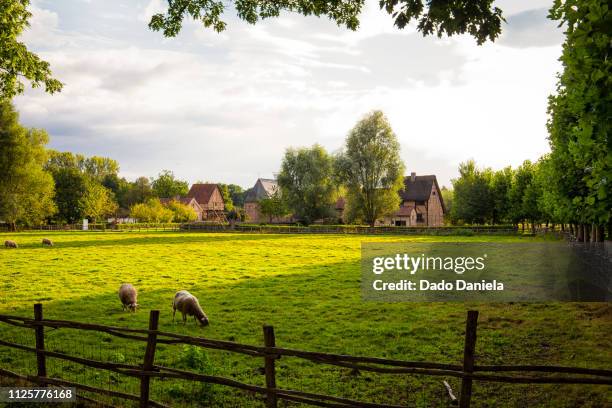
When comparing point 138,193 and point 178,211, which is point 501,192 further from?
point 138,193

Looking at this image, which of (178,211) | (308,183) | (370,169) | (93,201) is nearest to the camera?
(370,169)

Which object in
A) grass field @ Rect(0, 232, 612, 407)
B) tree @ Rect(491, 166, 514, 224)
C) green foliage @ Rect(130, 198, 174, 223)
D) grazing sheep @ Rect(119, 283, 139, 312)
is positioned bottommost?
grass field @ Rect(0, 232, 612, 407)

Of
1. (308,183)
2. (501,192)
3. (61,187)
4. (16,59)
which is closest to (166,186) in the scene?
(61,187)

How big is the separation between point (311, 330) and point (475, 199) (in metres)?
73.6

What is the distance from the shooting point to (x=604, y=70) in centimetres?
725

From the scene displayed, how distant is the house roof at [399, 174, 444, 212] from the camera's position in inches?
3942

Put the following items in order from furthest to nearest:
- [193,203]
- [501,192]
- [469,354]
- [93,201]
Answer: [193,203] < [93,201] < [501,192] < [469,354]

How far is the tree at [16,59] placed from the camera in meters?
16.6

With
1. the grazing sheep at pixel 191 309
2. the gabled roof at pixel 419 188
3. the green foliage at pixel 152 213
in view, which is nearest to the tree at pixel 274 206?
the green foliage at pixel 152 213

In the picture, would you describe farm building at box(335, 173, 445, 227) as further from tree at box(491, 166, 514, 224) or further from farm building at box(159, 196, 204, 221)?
farm building at box(159, 196, 204, 221)

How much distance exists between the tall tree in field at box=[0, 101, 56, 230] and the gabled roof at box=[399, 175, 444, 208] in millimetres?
65882

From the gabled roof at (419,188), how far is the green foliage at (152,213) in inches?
1933

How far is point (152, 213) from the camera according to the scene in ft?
324

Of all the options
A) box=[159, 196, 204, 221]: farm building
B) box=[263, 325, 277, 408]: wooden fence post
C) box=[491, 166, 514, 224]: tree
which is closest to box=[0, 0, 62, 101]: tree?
box=[263, 325, 277, 408]: wooden fence post
